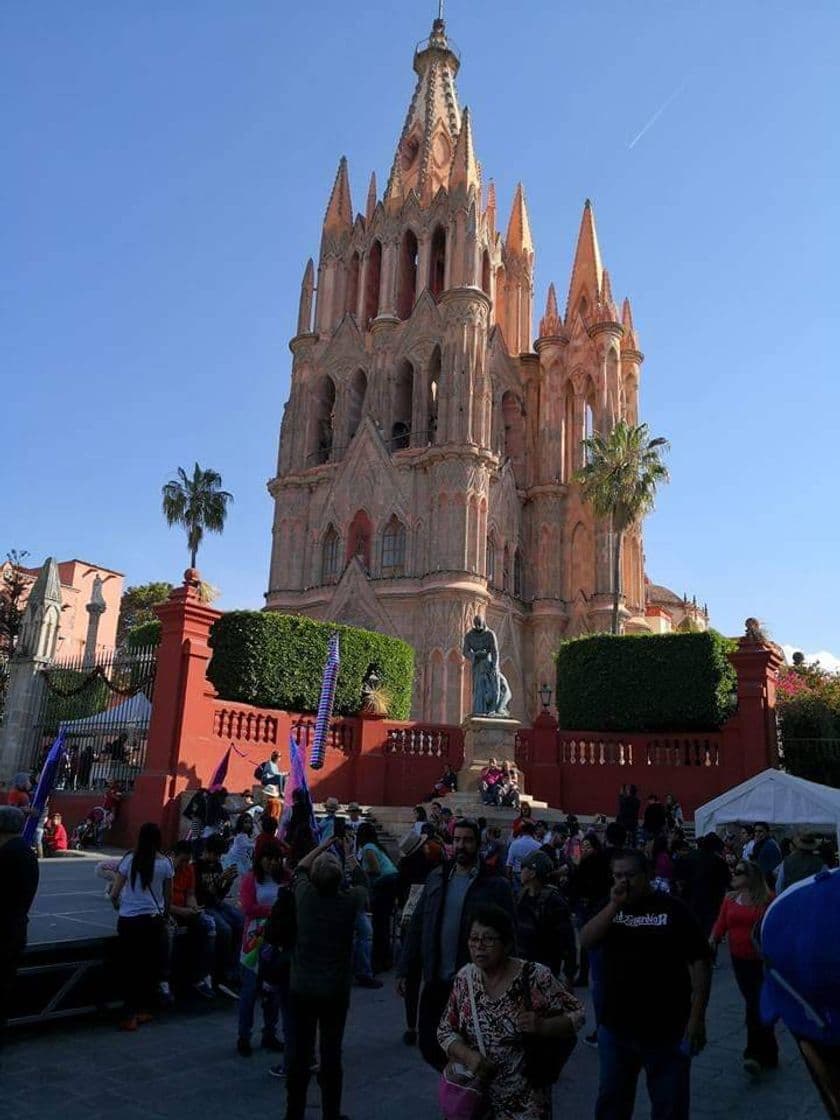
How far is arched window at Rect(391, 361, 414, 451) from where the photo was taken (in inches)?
1726

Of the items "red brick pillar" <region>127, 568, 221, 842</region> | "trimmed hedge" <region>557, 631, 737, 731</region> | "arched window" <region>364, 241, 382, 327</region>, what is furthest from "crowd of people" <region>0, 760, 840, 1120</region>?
"arched window" <region>364, 241, 382, 327</region>

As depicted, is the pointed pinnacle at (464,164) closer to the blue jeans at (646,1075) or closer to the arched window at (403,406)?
the arched window at (403,406)

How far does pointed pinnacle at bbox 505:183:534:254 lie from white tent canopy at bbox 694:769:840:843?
131ft

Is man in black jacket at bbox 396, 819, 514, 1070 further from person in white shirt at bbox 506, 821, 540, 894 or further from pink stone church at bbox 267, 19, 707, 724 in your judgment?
pink stone church at bbox 267, 19, 707, 724

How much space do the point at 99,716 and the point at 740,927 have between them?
16.5 meters

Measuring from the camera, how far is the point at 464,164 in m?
44.8

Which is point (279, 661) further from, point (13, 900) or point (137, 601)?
point (137, 601)

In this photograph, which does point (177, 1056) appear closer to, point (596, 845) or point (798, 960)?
point (596, 845)

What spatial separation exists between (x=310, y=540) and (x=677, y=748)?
24137mm

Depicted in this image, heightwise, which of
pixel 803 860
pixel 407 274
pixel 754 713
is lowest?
pixel 803 860

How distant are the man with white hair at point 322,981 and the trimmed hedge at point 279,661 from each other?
18787 mm

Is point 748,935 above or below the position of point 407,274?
below

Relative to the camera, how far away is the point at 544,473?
43.5 meters

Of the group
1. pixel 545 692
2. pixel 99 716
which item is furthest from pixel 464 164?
pixel 99 716
